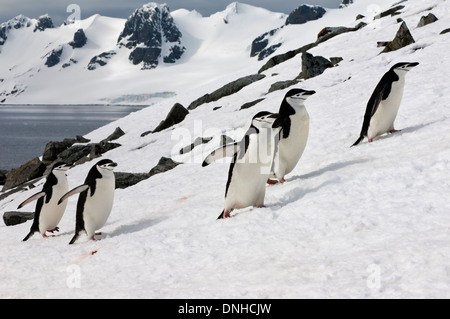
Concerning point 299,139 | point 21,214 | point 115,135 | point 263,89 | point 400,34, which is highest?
point 299,139

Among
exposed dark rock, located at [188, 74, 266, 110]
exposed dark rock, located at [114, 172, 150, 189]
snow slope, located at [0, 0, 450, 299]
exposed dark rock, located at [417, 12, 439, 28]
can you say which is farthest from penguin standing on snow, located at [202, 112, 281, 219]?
exposed dark rock, located at [188, 74, 266, 110]

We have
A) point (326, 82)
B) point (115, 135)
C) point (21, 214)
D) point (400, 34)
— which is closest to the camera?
point (21, 214)

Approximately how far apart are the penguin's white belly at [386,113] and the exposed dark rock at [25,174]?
1724 cm

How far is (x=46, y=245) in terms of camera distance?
7285 mm

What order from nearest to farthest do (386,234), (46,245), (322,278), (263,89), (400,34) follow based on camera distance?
(322,278) → (386,234) → (46,245) → (400,34) → (263,89)

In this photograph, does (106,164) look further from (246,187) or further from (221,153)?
(246,187)

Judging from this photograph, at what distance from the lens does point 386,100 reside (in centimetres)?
843

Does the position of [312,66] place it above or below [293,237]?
below

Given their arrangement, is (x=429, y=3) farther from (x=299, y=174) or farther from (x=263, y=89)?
(x=299, y=174)

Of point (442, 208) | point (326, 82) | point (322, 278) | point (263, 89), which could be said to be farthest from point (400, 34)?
point (322, 278)

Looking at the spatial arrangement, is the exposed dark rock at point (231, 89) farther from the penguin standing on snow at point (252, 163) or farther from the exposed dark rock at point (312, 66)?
the penguin standing on snow at point (252, 163)

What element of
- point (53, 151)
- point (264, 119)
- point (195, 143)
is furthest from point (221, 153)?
point (53, 151)

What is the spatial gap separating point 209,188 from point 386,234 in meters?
4.49

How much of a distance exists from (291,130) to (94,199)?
9.74ft
